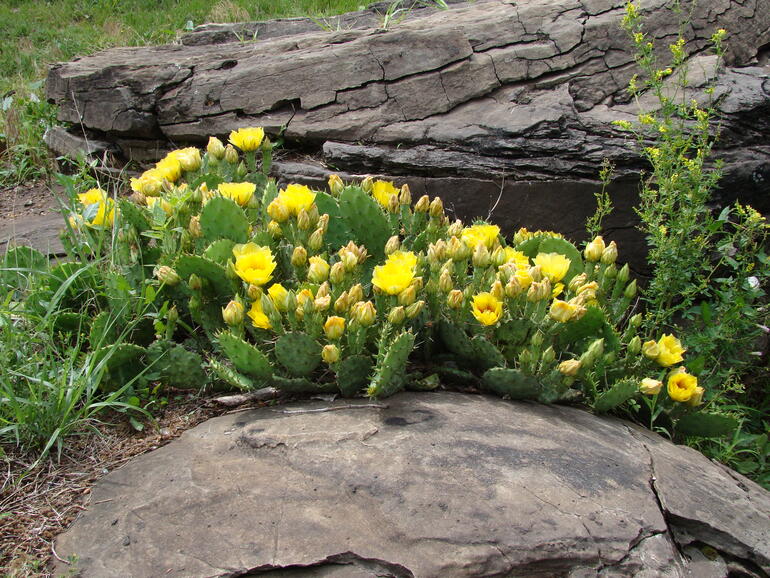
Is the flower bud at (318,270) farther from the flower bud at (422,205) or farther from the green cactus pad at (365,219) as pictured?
the flower bud at (422,205)

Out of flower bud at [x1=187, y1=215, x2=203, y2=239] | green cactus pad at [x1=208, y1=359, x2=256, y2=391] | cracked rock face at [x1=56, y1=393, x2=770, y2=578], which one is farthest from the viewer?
flower bud at [x1=187, y1=215, x2=203, y2=239]

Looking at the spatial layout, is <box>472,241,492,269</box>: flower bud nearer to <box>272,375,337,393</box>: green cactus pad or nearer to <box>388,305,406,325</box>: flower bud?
<box>388,305,406,325</box>: flower bud

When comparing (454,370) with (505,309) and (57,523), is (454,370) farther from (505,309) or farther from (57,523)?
(57,523)

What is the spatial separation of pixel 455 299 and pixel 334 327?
1.52 feet

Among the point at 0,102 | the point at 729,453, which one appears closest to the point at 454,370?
the point at 729,453

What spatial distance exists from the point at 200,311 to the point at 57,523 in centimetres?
92

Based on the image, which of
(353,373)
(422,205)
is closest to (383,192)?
(422,205)

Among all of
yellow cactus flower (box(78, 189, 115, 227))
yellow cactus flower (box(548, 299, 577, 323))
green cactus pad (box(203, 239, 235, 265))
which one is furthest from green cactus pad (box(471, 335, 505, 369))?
yellow cactus flower (box(78, 189, 115, 227))

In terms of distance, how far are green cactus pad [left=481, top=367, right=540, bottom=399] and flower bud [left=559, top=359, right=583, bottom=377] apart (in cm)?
12

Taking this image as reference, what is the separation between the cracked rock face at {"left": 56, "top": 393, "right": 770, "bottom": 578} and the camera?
1.94 meters

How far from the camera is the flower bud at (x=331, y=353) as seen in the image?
240cm

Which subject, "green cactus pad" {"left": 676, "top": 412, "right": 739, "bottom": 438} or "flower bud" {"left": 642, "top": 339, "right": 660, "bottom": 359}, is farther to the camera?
"green cactus pad" {"left": 676, "top": 412, "right": 739, "bottom": 438}

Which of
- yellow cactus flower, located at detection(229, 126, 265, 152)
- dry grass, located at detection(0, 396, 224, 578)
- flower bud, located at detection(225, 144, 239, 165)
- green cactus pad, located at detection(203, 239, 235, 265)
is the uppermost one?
yellow cactus flower, located at detection(229, 126, 265, 152)

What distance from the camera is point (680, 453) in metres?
2.66
